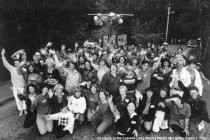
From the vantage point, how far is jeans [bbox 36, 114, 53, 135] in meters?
5.59

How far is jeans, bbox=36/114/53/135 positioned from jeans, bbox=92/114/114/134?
3.76 ft

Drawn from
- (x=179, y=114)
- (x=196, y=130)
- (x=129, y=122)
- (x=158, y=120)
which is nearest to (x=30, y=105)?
(x=129, y=122)

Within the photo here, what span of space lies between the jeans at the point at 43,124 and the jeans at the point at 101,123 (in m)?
1.14

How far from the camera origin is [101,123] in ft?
18.7

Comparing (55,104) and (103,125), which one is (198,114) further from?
(55,104)

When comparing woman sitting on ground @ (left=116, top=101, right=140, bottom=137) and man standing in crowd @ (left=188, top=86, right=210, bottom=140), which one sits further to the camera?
man standing in crowd @ (left=188, top=86, right=210, bottom=140)

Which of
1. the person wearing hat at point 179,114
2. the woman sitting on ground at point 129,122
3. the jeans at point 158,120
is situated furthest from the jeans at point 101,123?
the person wearing hat at point 179,114

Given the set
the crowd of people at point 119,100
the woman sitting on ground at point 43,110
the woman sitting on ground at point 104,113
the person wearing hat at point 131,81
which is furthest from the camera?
the person wearing hat at point 131,81

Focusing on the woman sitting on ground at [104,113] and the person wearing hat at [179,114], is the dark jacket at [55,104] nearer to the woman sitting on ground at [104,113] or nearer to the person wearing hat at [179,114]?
the woman sitting on ground at [104,113]

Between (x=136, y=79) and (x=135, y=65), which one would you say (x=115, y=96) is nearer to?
(x=136, y=79)

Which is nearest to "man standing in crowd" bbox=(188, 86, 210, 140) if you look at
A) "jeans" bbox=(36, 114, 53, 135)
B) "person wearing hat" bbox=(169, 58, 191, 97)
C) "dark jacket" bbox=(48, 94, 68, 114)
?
"person wearing hat" bbox=(169, 58, 191, 97)

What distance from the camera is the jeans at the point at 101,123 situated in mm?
5605

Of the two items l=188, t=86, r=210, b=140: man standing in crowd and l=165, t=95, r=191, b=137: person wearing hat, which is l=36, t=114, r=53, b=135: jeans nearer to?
l=165, t=95, r=191, b=137: person wearing hat

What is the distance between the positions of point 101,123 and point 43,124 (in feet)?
4.95
